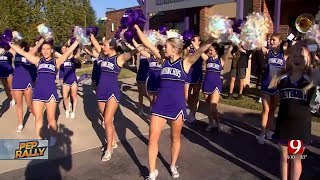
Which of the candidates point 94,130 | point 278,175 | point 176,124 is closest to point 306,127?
point 278,175

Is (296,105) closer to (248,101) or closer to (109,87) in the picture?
(109,87)

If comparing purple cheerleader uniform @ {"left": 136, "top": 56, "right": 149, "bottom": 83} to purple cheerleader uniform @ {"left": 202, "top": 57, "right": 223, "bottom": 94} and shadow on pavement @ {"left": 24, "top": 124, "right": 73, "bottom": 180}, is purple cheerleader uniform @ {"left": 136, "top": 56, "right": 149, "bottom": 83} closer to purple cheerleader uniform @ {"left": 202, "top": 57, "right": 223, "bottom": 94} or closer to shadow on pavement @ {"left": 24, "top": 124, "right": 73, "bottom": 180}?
purple cheerleader uniform @ {"left": 202, "top": 57, "right": 223, "bottom": 94}

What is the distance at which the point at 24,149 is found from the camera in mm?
4922

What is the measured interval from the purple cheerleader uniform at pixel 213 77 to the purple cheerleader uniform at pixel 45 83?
108 inches

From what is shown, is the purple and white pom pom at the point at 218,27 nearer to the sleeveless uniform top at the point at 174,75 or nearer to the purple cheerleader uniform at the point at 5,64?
the sleeveless uniform top at the point at 174,75

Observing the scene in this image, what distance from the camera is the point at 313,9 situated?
42.9 ft

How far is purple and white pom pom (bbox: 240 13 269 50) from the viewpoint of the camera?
529 cm

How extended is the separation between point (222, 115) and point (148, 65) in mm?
2057

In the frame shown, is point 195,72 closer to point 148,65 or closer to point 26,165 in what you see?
point 148,65

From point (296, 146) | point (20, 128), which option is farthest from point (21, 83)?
point (296, 146)

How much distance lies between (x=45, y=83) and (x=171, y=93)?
2.28 meters

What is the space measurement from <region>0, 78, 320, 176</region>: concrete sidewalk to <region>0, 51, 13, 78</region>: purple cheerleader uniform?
92 centimetres

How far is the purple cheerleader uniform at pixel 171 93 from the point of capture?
462cm

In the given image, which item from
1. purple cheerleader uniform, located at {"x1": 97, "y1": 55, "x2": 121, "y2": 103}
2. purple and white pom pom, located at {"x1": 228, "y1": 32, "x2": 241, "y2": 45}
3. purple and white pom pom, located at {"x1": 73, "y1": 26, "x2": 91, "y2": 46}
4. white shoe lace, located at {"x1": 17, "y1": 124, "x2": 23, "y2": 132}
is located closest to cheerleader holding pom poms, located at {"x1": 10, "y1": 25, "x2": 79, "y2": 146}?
purple and white pom pom, located at {"x1": 73, "y1": 26, "x2": 91, "y2": 46}
